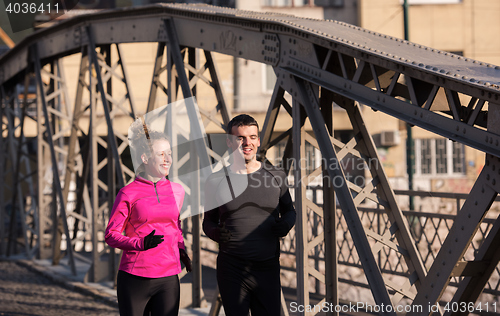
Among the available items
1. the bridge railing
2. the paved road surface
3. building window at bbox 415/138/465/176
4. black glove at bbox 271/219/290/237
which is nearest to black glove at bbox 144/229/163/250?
black glove at bbox 271/219/290/237

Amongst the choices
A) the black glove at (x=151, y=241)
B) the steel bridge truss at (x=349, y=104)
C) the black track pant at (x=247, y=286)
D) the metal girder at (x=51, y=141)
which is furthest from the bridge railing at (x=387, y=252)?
the black glove at (x=151, y=241)

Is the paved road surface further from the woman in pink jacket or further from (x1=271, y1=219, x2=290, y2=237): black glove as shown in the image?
(x1=271, y1=219, x2=290, y2=237): black glove

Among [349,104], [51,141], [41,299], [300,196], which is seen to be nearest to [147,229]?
[300,196]

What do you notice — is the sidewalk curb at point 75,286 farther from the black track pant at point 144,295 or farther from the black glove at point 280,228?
the black glove at point 280,228

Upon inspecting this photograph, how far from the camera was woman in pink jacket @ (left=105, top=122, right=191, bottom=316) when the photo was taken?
14.0 feet

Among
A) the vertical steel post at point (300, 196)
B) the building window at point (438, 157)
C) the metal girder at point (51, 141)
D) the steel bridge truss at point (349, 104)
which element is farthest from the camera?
the building window at point (438, 157)

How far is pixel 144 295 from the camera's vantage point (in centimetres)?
430

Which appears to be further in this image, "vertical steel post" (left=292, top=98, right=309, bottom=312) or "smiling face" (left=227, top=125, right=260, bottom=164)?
"vertical steel post" (left=292, top=98, right=309, bottom=312)

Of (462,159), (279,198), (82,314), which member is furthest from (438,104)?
(462,159)

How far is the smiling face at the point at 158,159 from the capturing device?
4297 millimetres

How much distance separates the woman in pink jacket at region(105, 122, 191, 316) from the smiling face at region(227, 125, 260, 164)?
18.4 inches

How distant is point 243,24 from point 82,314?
448 centimetres

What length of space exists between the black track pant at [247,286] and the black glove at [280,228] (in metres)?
0.23

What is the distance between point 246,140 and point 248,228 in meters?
0.58
